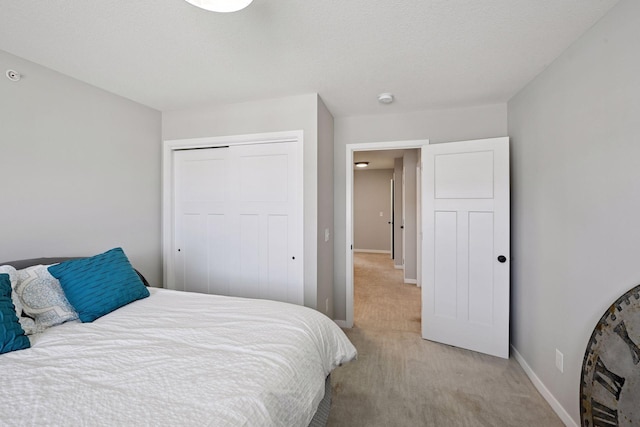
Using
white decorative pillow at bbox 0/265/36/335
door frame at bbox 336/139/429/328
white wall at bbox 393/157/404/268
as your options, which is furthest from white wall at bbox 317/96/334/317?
white wall at bbox 393/157/404/268

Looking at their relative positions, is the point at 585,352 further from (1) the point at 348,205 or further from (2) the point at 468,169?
(1) the point at 348,205

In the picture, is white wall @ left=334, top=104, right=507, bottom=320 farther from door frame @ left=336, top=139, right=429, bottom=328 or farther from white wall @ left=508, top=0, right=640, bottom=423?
white wall @ left=508, top=0, right=640, bottom=423

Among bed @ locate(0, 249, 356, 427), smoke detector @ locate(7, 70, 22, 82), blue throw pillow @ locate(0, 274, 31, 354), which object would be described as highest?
smoke detector @ locate(7, 70, 22, 82)

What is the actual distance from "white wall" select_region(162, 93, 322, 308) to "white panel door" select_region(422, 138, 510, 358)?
1203mm

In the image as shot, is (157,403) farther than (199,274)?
No

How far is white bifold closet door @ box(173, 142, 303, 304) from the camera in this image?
2619 millimetres

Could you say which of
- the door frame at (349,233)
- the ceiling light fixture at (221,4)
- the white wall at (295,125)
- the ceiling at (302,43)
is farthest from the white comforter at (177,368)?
the ceiling at (302,43)

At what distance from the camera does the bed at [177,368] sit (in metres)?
0.85

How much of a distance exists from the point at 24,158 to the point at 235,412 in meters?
2.33

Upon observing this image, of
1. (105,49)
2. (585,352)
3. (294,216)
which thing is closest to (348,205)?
(294,216)

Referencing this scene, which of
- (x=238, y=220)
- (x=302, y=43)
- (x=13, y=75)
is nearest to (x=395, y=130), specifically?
(x=302, y=43)

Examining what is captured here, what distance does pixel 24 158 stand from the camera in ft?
6.29

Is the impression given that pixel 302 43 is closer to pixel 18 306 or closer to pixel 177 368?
pixel 177 368

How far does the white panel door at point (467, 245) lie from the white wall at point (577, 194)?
0.16 meters
